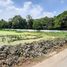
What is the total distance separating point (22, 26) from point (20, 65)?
99.1m

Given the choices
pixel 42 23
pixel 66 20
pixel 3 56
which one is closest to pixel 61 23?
pixel 66 20

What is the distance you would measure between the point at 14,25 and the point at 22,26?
4.78 m

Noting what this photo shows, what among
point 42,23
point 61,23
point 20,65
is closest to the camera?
point 20,65

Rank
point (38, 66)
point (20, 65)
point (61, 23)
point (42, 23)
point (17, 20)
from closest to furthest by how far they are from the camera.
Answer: point (38, 66), point (20, 65), point (61, 23), point (42, 23), point (17, 20)

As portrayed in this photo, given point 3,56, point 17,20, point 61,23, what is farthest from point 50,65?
point 17,20

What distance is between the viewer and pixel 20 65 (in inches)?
559

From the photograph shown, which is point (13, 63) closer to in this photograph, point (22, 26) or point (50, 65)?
point (50, 65)

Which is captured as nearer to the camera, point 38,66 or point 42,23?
point 38,66

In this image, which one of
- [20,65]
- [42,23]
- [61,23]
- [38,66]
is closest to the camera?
[38,66]

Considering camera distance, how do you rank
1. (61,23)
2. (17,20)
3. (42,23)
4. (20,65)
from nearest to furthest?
1. (20,65)
2. (61,23)
3. (42,23)
4. (17,20)

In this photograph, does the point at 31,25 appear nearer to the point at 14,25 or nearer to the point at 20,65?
the point at 14,25

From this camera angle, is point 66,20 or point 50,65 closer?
point 50,65

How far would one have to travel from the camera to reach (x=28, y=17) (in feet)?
417

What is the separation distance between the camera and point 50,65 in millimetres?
13453
